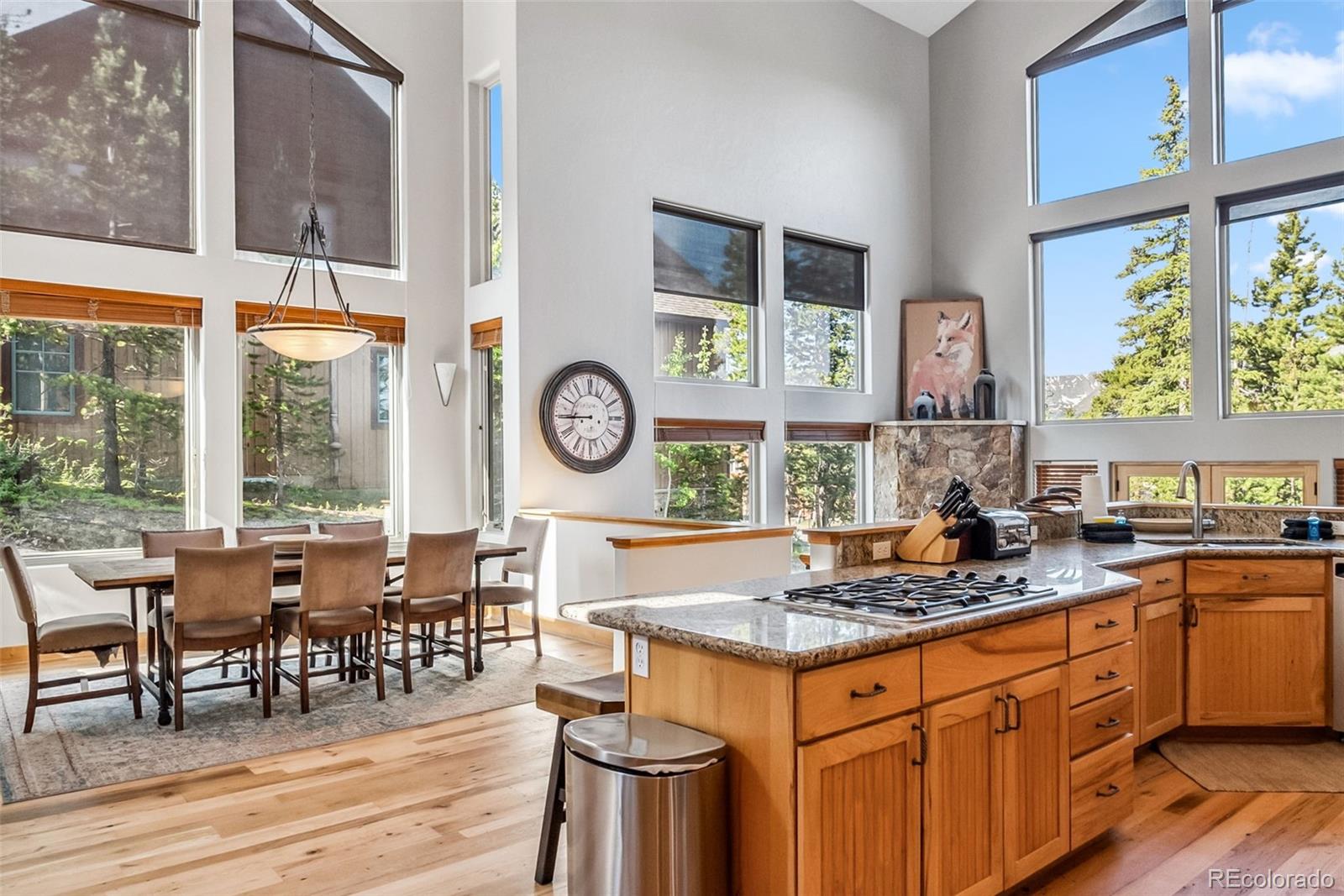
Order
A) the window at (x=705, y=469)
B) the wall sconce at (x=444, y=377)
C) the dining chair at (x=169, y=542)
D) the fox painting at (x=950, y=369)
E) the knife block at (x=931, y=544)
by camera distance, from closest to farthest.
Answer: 1. the knife block at (x=931, y=544)
2. the dining chair at (x=169, y=542)
3. the wall sconce at (x=444, y=377)
4. the window at (x=705, y=469)
5. the fox painting at (x=950, y=369)

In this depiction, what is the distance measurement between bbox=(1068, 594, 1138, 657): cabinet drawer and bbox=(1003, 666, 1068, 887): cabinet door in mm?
130

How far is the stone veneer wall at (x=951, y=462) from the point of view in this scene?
852 centimetres

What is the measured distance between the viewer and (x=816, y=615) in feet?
7.98

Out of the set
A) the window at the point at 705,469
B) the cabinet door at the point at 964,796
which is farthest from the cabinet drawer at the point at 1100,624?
the window at the point at 705,469

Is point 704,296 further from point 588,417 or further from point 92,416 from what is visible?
point 92,416

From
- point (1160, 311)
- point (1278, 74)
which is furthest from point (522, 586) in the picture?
point (1278, 74)

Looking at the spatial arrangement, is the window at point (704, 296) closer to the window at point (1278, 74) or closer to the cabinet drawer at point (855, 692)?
the window at point (1278, 74)

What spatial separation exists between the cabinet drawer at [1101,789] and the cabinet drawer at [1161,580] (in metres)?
0.90

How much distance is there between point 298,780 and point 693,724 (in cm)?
217

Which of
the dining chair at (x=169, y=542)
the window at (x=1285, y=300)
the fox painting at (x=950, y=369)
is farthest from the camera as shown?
the fox painting at (x=950, y=369)

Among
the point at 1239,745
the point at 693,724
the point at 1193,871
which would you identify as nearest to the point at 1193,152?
the point at 1239,745

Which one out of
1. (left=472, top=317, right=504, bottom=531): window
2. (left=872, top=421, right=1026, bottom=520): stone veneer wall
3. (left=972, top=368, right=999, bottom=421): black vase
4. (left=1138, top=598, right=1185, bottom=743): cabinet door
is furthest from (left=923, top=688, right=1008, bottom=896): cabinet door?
(left=972, top=368, right=999, bottom=421): black vase

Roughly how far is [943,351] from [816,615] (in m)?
7.14

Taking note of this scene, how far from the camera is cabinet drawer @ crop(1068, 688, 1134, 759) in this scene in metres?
2.75
